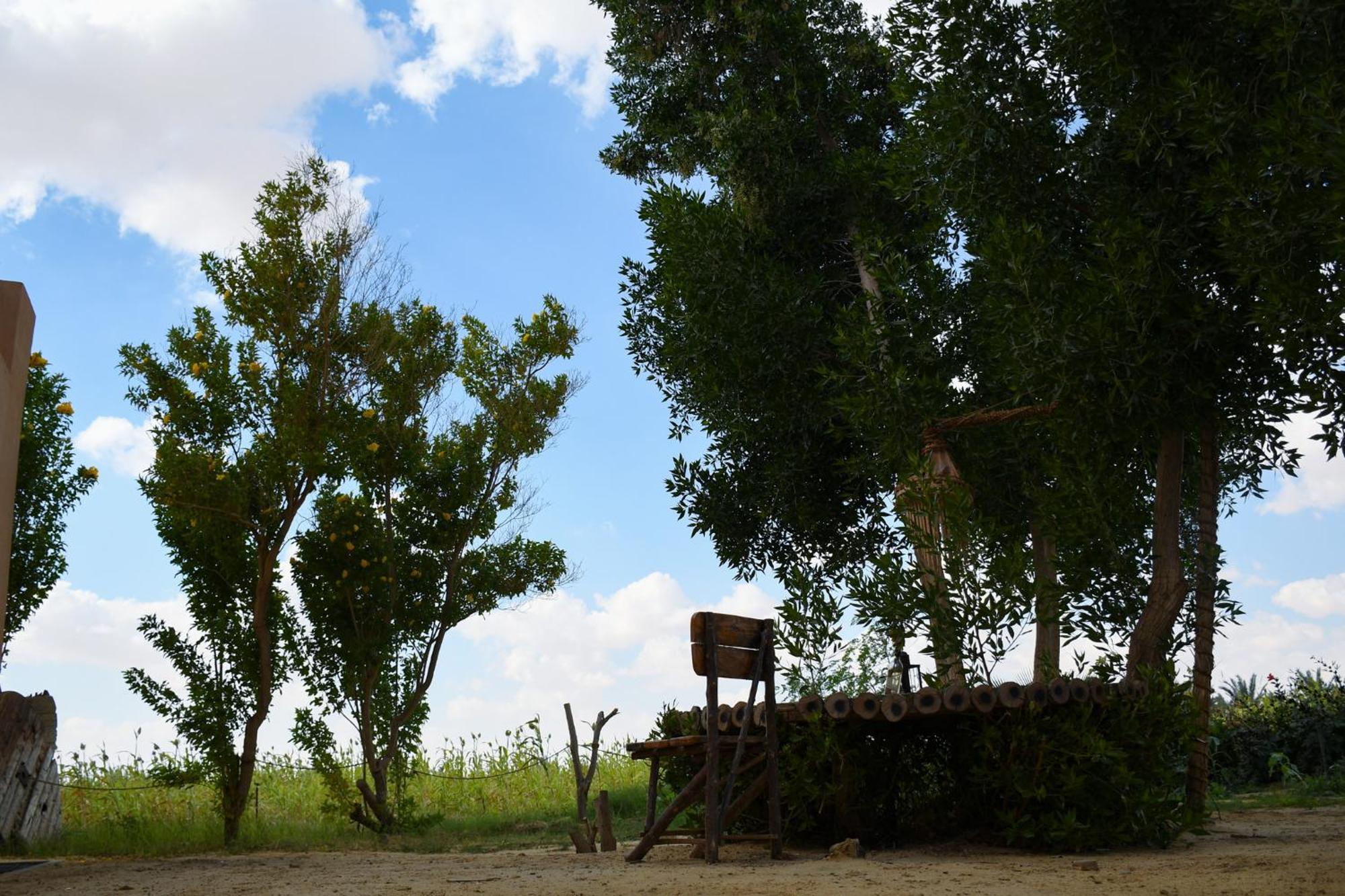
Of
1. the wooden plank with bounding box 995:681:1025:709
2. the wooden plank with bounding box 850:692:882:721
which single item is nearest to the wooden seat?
the wooden plank with bounding box 850:692:882:721

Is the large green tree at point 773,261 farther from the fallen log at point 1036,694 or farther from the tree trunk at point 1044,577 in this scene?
the fallen log at point 1036,694

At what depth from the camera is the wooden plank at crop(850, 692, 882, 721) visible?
7.80 m

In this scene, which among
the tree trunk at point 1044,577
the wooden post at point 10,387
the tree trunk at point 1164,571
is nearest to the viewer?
the wooden post at point 10,387

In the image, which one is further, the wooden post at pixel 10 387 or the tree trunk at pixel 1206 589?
the tree trunk at pixel 1206 589

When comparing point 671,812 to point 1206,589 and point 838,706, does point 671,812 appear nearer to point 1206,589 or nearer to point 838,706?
point 838,706

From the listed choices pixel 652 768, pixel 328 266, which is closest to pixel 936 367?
pixel 652 768

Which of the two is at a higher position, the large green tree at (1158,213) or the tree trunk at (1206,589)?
the large green tree at (1158,213)

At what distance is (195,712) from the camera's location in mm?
12180

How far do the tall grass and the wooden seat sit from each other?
3774 millimetres

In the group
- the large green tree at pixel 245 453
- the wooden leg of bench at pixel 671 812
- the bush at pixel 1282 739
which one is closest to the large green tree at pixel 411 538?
the large green tree at pixel 245 453

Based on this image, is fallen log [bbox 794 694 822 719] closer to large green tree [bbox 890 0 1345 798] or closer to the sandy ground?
the sandy ground

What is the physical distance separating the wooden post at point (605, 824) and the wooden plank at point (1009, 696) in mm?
3352

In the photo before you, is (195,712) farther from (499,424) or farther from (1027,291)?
(1027,291)

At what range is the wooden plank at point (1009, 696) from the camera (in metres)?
7.75
